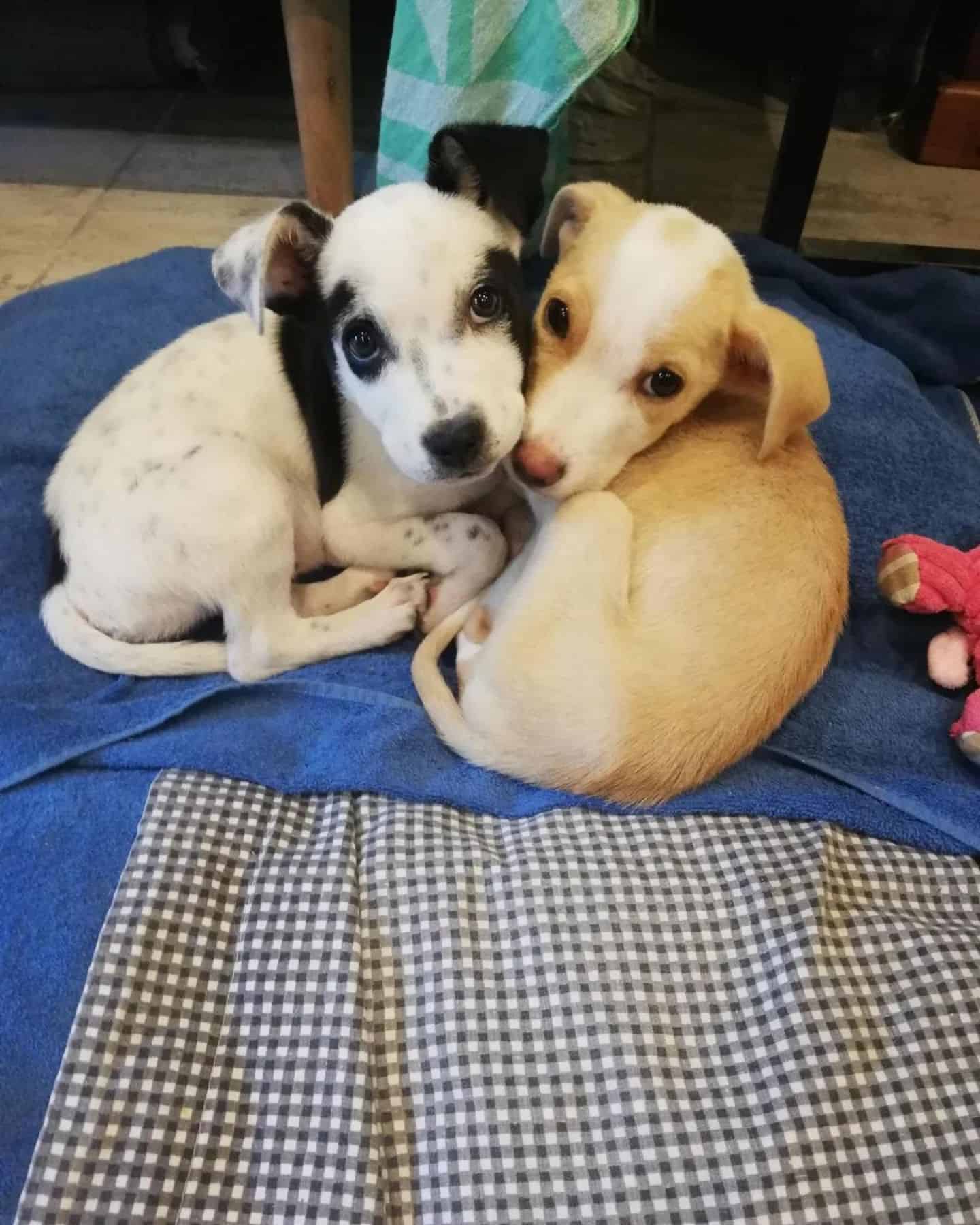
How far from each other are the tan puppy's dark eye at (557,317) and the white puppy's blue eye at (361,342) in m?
0.32

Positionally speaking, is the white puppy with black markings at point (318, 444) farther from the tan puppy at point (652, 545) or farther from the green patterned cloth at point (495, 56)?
the green patterned cloth at point (495, 56)

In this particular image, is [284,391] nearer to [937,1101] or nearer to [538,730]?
[538,730]

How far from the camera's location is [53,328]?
267cm

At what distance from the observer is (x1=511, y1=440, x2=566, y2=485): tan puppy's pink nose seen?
173 cm

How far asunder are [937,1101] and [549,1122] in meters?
0.54

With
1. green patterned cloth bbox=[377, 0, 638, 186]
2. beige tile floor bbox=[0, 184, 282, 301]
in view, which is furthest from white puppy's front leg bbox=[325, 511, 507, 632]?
beige tile floor bbox=[0, 184, 282, 301]

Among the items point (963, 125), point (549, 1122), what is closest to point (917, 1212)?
point (549, 1122)

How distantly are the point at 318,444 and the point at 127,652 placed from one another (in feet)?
1.88

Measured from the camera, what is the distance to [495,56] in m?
2.39

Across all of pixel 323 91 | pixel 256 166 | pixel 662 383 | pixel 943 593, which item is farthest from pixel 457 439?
pixel 256 166

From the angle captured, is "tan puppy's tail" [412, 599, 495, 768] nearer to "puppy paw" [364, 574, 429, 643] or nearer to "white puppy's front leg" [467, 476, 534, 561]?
"puppy paw" [364, 574, 429, 643]

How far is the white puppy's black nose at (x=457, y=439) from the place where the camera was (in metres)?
1.64

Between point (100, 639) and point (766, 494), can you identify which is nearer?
point (766, 494)

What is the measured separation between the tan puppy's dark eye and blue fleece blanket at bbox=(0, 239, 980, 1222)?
0.70m
